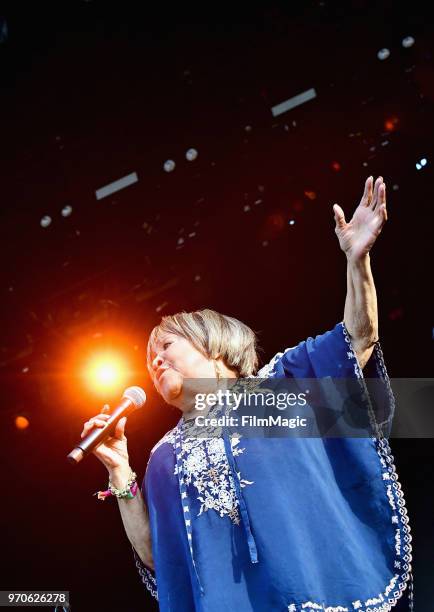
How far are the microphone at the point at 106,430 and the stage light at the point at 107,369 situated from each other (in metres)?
2.01

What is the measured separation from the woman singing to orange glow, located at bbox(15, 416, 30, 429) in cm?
235

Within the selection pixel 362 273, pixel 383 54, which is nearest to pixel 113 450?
pixel 362 273

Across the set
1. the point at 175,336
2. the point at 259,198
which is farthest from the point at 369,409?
the point at 259,198

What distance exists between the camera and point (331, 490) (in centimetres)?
147

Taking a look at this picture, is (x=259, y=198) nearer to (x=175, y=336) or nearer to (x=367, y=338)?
(x=175, y=336)

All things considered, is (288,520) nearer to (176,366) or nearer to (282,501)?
(282,501)

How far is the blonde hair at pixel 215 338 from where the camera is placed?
1.79 metres

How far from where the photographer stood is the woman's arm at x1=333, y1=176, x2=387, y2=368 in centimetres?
149

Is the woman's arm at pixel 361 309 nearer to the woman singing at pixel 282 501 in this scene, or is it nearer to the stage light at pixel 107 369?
the woman singing at pixel 282 501

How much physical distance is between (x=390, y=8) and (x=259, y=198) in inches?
43.9

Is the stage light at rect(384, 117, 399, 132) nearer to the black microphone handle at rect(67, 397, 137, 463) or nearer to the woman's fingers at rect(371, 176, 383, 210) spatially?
the woman's fingers at rect(371, 176, 383, 210)

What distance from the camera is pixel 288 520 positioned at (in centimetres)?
140

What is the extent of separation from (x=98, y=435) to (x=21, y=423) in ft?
8.42

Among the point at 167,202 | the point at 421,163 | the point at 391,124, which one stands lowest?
the point at 421,163
